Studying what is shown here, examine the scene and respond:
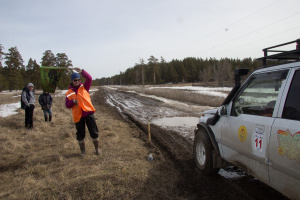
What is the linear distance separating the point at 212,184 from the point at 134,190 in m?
1.38

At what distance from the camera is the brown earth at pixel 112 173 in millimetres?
3301

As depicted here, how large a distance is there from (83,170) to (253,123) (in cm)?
334

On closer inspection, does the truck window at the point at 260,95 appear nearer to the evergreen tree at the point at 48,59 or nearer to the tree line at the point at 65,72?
the tree line at the point at 65,72

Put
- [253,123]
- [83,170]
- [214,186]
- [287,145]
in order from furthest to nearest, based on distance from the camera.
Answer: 1. [83,170]
2. [214,186]
3. [253,123]
4. [287,145]

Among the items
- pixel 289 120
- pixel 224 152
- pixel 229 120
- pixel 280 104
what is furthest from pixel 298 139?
pixel 224 152

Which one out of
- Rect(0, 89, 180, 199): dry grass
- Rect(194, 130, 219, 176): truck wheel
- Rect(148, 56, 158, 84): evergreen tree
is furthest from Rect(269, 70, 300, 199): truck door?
Rect(148, 56, 158, 84): evergreen tree

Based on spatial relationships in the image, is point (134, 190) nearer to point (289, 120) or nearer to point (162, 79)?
point (289, 120)

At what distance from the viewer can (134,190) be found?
3.40 m

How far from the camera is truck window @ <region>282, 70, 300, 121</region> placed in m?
2.15

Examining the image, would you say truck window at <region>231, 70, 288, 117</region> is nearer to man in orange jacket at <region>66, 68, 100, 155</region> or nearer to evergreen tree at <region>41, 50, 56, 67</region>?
man in orange jacket at <region>66, 68, 100, 155</region>

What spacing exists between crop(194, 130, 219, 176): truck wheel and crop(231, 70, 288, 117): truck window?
0.90 meters

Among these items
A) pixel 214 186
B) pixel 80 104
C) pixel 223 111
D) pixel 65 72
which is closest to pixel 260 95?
pixel 223 111

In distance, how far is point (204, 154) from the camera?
402 centimetres

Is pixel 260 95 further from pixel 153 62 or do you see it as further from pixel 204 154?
pixel 153 62
